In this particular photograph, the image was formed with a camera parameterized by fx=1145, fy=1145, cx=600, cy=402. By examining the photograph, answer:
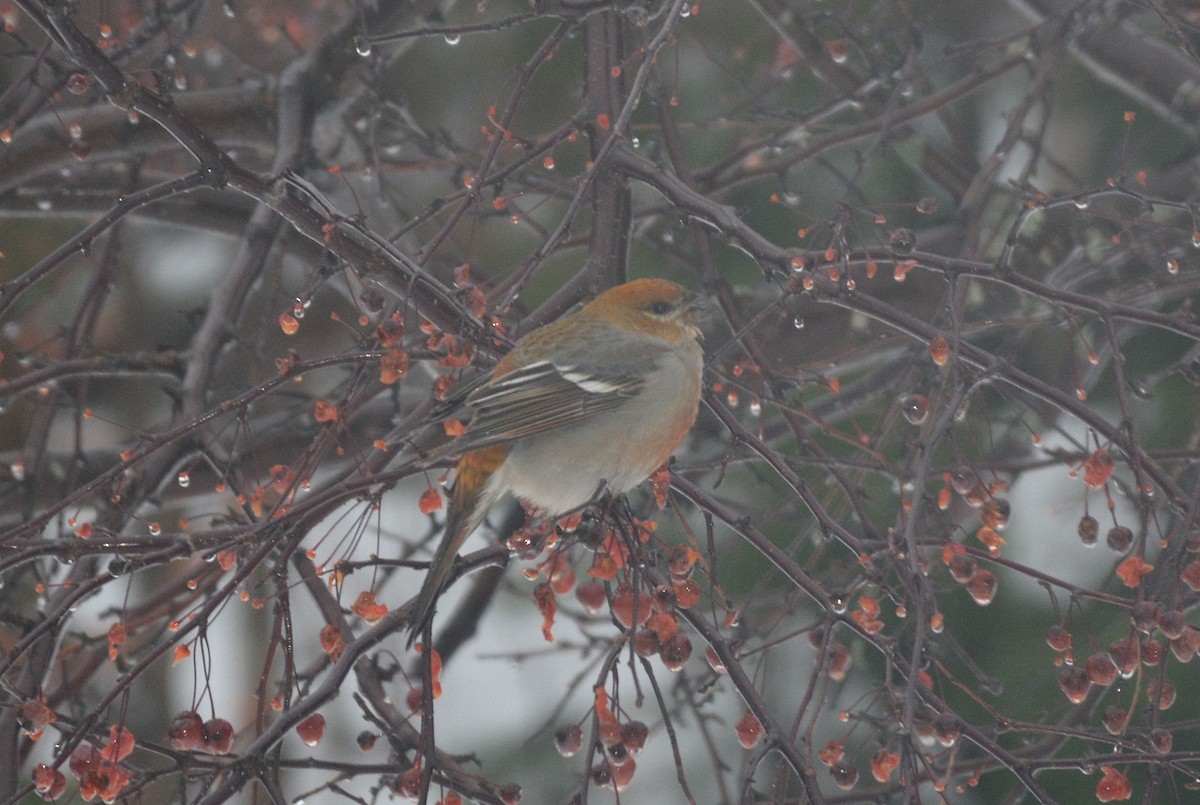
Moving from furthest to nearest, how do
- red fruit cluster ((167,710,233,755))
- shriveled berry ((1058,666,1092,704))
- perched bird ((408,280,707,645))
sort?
perched bird ((408,280,707,645)) < shriveled berry ((1058,666,1092,704)) < red fruit cluster ((167,710,233,755))


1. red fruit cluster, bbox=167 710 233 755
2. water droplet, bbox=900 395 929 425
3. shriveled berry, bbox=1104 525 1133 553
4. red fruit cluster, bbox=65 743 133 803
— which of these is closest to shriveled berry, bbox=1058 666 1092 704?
shriveled berry, bbox=1104 525 1133 553

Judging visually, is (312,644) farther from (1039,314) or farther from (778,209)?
(1039,314)

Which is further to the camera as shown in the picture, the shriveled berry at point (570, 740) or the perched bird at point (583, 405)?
the perched bird at point (583, 405)

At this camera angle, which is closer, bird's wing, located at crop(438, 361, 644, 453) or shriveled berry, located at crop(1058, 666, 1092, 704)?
shriveled berry, located at crop(1058, 666, 1092, 704)

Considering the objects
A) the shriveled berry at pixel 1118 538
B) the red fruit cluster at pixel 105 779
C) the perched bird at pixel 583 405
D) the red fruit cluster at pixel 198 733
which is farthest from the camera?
the perched bird at pixel 583 405

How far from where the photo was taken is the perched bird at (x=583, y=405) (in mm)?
2689

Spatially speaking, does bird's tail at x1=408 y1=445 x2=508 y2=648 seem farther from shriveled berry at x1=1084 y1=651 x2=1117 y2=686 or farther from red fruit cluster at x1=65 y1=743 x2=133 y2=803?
shriveled berry at x1=1084 y1=651 x2=1117 y2=686

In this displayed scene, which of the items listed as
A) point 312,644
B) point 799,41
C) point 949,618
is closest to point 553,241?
point 799,41

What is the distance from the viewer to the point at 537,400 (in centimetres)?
282

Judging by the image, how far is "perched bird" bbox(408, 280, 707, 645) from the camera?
2.69m

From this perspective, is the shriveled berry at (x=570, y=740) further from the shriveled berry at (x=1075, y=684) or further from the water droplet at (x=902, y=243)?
the water droplet at (x=902, y=243)

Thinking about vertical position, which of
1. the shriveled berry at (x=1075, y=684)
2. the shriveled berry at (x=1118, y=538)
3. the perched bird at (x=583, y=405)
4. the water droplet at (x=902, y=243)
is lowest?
the shriveled berry at (x=1075, y=684)

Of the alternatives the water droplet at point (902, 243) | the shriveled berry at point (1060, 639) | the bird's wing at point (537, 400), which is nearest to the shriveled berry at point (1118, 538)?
the shriveled berry at point (1060, 639)

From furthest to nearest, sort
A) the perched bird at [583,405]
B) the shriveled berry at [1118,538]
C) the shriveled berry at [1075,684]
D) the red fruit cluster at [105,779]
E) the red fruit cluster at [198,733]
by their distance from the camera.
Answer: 1. the perched bird at [583,405]
2. the shriveled berry at [1118,538]
3. the shriveled berry at [1075,684]
4. the red fruit cluster at [198,733]
5. the red fruit cluster at [105,779]
